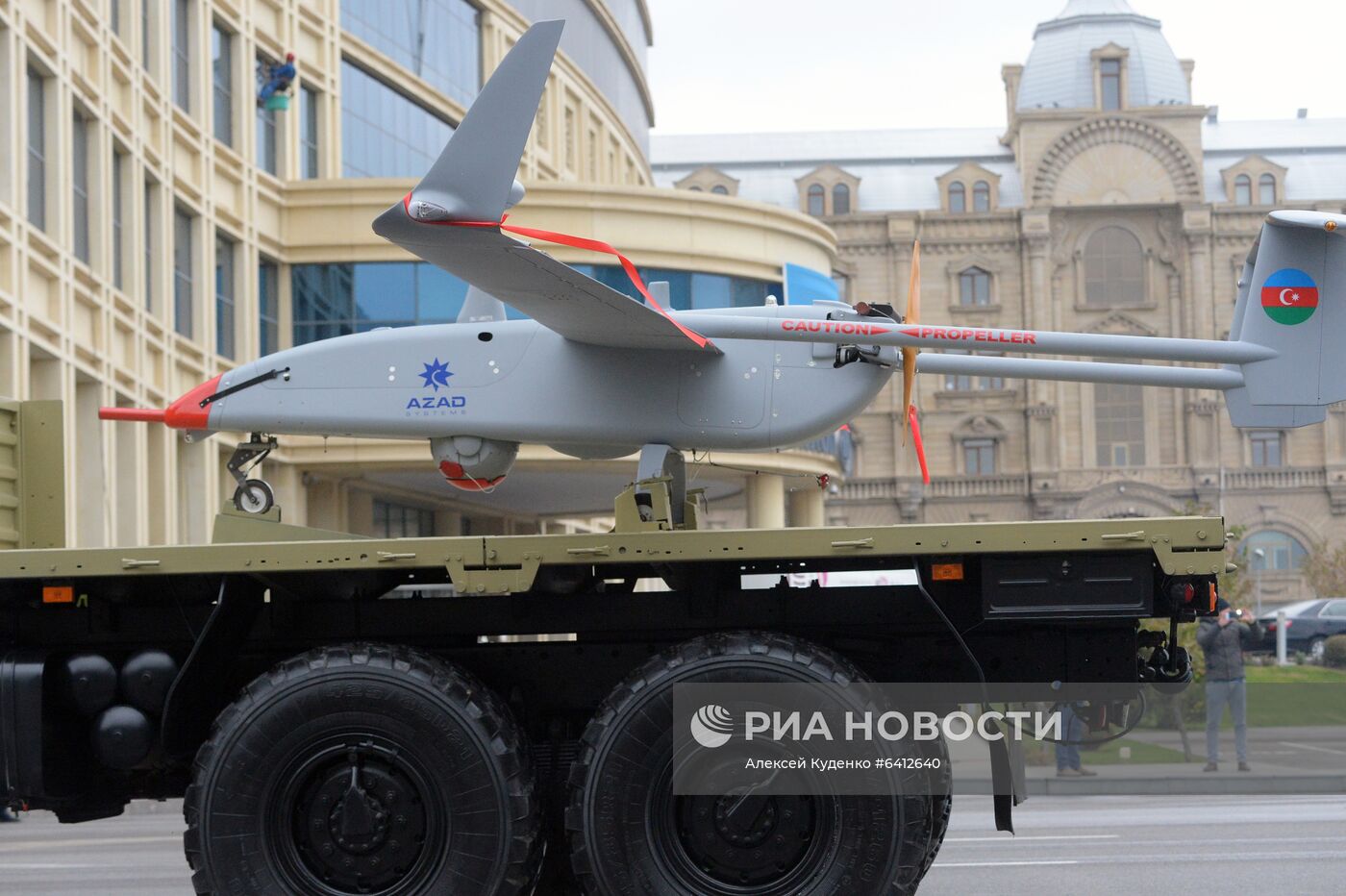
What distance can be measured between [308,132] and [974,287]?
192 feet

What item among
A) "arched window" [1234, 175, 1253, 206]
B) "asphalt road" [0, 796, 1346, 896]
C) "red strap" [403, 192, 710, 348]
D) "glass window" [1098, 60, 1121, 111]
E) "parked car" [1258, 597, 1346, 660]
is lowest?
"parked car" [1258, 597, 1346, 660]

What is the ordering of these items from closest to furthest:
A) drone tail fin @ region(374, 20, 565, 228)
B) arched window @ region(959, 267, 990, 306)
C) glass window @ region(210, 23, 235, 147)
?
drone tail fin @ region(374, 20, 565, 228), glass window @ region(210, 23, 235, 147), arched window @ region(959, 267, 990, 306)

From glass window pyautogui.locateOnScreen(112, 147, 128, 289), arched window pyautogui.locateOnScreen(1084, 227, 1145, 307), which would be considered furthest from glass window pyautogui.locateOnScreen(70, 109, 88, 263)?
arched window pyautogui.locateOnScreen(1084, 227, 1145, 307)

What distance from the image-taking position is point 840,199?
92312 millimetres

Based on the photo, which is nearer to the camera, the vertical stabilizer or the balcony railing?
the vertical stabilizer

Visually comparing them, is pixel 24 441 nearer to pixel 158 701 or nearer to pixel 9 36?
pixel 158 701

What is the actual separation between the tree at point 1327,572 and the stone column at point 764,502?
111ft

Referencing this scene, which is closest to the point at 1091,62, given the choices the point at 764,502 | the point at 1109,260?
the point at 1109,260

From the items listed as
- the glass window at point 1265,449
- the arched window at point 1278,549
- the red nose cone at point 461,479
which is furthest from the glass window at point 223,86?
the glass window at point 1265,449

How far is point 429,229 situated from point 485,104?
541 mm

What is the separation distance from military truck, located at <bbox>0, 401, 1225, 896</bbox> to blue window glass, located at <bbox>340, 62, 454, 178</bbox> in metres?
31.4

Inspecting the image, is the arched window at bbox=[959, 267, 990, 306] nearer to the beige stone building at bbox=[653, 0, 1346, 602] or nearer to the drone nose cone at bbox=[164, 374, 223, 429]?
the beige stone building at bbox=[653, 0, 1346, 602]

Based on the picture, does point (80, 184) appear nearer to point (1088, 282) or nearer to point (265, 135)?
point (265, 135)

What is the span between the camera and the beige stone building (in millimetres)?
85938
